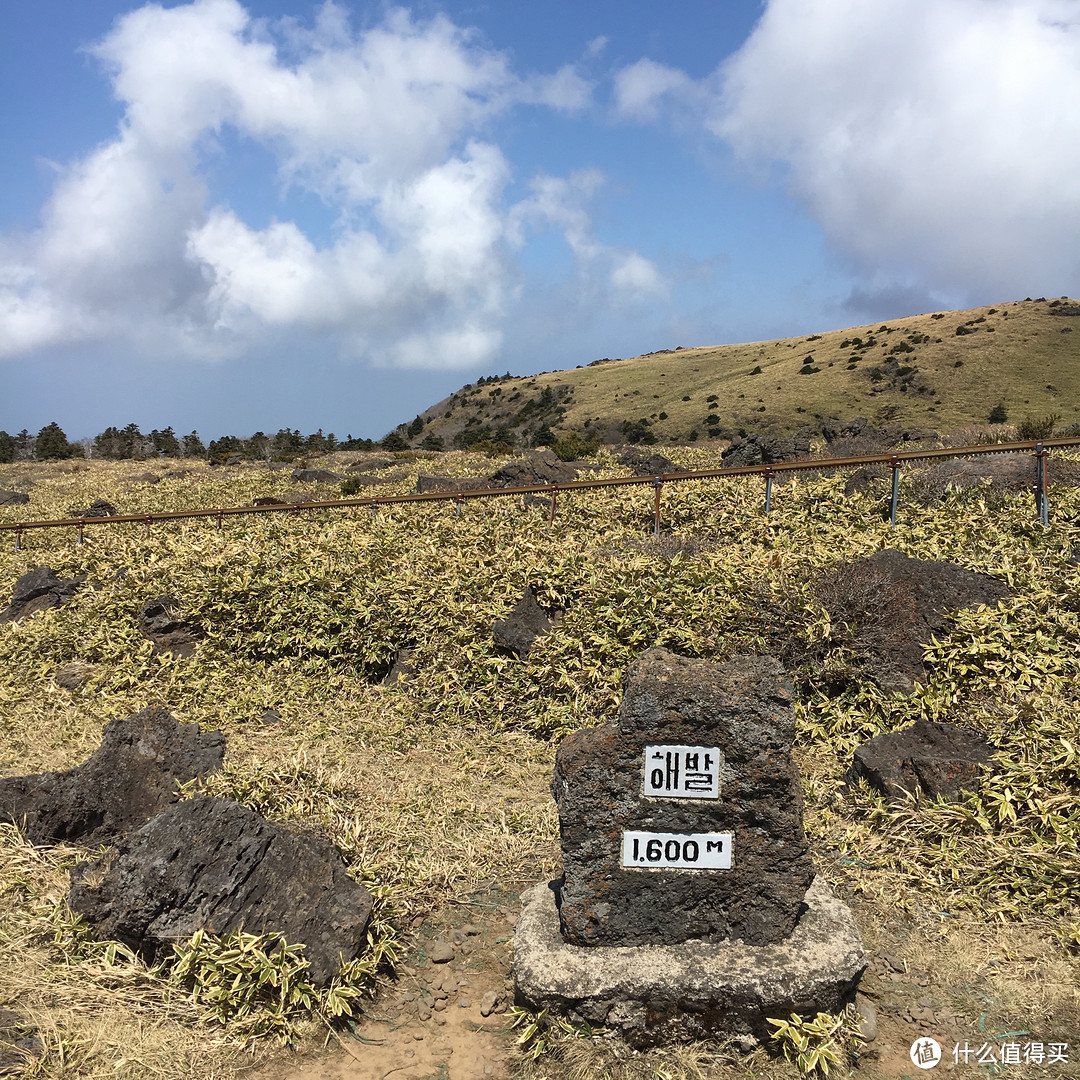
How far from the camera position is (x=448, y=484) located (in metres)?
18.2

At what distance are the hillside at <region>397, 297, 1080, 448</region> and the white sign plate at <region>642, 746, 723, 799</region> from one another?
41297 millimetres

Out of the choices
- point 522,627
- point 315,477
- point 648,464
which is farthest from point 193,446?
point 522,627

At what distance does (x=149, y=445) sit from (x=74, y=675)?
48283 millimetres

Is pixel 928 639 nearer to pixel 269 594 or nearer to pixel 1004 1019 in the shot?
pixel 1004 1019

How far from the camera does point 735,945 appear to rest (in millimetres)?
3814

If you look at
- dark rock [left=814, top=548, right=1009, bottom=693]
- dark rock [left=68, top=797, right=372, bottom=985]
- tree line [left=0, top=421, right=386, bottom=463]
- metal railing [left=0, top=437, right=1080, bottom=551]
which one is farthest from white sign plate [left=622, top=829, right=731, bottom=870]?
tree line [left=0, top=421, right=386, bottom=463]

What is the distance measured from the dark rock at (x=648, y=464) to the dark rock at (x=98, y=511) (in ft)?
39.4

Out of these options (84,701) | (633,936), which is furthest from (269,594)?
(633,936)

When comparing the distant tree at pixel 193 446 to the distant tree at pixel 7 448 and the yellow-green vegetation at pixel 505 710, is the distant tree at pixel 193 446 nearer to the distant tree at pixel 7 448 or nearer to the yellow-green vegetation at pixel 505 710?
the distant tree at pixel 7 448

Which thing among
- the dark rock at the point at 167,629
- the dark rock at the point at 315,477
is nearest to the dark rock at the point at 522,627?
the dark rock at the point at 167,629

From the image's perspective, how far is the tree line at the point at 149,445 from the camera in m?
44.8

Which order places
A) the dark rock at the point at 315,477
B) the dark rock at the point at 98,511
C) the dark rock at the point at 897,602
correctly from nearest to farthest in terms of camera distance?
the dark rock at the point at 897,602 < the dark rock at the point at 98,511 < the dark rock at the point at 315,477

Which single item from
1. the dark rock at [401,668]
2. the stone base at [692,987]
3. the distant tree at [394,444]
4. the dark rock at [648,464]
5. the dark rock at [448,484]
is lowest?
the stone base at [692,987]

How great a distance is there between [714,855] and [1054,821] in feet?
7.82
